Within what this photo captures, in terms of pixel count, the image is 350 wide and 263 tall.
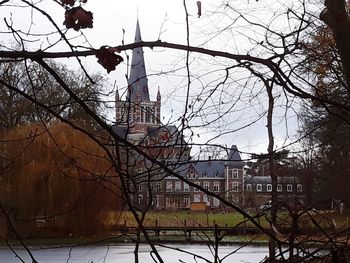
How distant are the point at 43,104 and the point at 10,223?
1.16ft

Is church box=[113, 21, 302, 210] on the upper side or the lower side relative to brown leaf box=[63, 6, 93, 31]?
lower

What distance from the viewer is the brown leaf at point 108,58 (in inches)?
56.3

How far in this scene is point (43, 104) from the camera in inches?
65.9

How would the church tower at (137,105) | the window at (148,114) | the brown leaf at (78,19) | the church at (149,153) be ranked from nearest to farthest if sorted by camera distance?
the brown leaf at (78,19), the church at (149,153), the church tower at (137,105), the window at (148,114)

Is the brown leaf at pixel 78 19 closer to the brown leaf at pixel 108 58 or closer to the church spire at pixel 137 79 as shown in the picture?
the brown leaf at pixel 108 58

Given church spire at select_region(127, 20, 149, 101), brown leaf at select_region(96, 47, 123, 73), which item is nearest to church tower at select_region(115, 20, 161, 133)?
church spire at select_region(127, 20, 149, 101)

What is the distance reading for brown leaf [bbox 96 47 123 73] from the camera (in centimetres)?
143

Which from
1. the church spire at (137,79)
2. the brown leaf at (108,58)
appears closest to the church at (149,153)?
the church spire at (137,79)

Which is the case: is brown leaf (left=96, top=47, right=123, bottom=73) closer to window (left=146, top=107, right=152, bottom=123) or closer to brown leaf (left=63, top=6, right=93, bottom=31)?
brown leaf (left=63, top=6, right=93, bottom=31)

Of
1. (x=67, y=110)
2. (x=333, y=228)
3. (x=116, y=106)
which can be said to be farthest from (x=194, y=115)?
(x=333, y=228)

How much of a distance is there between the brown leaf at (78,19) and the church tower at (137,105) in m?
0.33

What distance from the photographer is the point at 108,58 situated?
144 centimetres

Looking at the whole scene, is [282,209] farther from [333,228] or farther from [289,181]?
[289,181]

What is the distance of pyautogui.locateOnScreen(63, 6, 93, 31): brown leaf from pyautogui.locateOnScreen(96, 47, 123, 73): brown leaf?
68 millimetres
